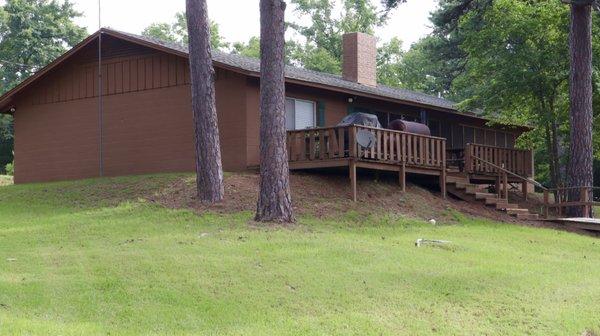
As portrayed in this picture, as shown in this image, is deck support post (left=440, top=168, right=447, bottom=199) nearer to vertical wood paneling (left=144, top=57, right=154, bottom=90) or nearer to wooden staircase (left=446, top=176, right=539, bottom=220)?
wooden staircase (left=446, top=176, right=539, bottom=220)

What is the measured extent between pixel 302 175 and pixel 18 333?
12.8 m

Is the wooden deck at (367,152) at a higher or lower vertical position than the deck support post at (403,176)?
higher

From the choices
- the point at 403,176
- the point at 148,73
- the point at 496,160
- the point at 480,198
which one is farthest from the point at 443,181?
the point at 148,73

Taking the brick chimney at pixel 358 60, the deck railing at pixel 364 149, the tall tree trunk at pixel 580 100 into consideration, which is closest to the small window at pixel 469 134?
the brick chimney at pixel 358 60

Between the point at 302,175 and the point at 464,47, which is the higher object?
→ the point at 464,47

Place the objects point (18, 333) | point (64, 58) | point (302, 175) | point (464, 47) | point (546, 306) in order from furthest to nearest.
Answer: point (464, 47) → point (64, 58) → point (302, 175) → point (546, 306) → point (18, 333)

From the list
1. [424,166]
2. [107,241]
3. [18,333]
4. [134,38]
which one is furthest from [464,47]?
[18,333]

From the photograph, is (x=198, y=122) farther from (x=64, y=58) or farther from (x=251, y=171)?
(x=64, y=58)

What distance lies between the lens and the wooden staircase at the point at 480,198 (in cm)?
2212

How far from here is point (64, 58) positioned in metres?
25.0

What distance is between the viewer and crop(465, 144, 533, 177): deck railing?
78.4 feet

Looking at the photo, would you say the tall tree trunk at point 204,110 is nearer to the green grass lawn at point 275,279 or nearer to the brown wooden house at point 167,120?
the green grass lawn at point 275,279

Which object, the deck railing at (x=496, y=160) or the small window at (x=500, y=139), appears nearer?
the deck railing at (x=496, y=160)

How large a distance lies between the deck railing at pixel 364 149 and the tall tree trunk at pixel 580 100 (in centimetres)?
360
